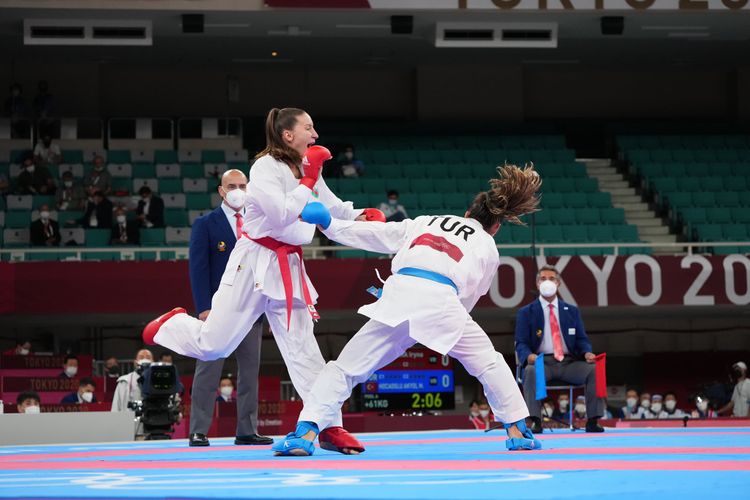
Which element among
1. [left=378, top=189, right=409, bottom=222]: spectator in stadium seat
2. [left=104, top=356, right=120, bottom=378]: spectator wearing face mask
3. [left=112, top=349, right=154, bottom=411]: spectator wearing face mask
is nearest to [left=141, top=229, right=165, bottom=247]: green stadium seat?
[left=104, top=356, right=120, bottom=378]: spectator wearing face mask

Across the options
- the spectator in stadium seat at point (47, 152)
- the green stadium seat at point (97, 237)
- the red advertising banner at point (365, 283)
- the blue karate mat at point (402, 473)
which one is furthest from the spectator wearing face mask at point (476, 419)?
the blue karate mat at point (402, 473)

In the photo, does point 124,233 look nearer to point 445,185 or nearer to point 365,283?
point 365,283

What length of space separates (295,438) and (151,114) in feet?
66.5

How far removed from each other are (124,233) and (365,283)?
3954 millimetres

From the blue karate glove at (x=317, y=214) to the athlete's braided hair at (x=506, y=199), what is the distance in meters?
0.77

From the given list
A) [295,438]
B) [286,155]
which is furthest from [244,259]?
[295,438]

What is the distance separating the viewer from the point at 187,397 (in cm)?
1603

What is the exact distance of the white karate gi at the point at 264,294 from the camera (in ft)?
20.5

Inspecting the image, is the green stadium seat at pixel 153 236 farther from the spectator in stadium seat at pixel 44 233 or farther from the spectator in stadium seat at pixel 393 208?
the spectator in stadium seat at pixel 393 208

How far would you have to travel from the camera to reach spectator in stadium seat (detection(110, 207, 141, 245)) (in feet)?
63.1

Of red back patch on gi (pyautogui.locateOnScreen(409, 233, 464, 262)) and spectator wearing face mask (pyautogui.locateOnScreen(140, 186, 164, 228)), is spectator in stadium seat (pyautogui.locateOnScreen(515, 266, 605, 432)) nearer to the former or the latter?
red back patch on gi (pyautogui.locateOnScreen(409, 233, 464, 262))

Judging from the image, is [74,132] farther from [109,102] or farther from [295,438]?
[295,438]

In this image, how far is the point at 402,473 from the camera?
4.59m

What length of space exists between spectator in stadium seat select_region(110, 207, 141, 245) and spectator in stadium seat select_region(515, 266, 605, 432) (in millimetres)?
10473
